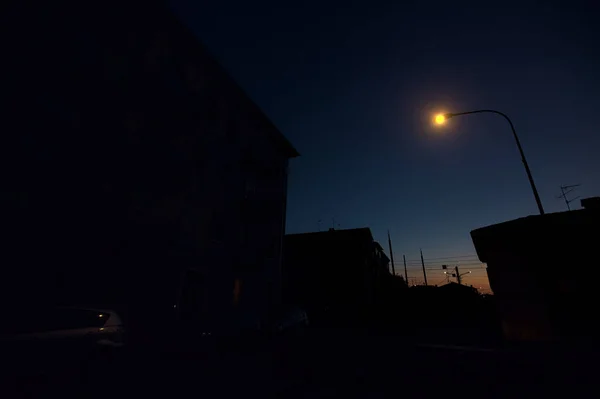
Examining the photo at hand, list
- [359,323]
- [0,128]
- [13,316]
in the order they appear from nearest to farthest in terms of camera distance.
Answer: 1. [13,316]
2. [0,128]
3. [359,323]

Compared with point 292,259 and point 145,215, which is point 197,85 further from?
point 292,259

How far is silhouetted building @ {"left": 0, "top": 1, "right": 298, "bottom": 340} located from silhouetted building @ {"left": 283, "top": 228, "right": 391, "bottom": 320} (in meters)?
12.0

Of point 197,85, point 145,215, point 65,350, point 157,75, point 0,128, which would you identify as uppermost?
point 197,85

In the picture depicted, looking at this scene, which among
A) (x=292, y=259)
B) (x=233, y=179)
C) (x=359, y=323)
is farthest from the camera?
(x=292, y=259)

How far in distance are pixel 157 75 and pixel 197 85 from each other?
2098 mm

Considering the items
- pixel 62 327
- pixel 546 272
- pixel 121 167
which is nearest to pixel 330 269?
pixel 121 167

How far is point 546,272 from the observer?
4.70m

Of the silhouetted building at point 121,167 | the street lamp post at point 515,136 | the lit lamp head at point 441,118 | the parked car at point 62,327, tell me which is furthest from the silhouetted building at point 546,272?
the parked car at point 62,327

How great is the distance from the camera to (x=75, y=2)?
8.19 metres

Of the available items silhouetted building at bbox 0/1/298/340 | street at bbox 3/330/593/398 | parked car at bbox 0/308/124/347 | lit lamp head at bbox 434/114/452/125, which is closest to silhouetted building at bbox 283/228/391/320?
silhouetted building at bbox 0/1/298/340

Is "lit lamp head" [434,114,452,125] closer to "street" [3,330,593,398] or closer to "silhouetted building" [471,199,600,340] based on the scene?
"silhouetted building" [471,199,600,340]

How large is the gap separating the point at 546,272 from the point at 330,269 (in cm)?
2203

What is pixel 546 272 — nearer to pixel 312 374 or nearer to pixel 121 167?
pixel 312 374

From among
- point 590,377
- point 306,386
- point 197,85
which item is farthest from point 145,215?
point 590,377
